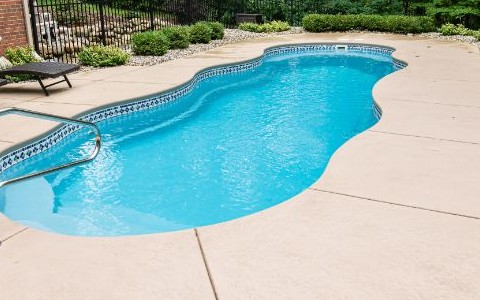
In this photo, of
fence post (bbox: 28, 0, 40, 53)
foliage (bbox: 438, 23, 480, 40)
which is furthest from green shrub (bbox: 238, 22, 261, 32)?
fence post (bbox: 28, 0, 40, 53)

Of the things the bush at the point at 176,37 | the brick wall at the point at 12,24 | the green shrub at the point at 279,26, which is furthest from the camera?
the green shrub at the point at 279,26

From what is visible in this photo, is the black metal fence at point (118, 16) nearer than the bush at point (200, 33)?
Yes

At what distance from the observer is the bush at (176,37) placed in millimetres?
11469

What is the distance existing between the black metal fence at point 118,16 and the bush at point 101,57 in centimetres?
51

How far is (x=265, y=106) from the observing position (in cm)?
774

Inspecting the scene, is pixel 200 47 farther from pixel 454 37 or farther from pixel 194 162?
pixel 454 37

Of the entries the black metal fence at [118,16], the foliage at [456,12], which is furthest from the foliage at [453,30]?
the black metal fence at [118,16]

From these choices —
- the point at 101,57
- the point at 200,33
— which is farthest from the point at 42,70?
the point at 200,33

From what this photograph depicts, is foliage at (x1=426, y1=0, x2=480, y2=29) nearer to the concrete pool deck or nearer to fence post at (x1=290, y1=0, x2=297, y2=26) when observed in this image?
fence post at (x1=290, y1=0, x2=297, y2=26)

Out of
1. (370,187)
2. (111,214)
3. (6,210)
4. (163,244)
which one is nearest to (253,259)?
(163,244)

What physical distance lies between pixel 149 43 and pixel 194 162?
5.86m

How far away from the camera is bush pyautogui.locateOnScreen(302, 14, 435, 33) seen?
14672mm

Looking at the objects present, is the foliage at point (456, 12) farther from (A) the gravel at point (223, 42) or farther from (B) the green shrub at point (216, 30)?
(B) the green shrub at point (216, 30)

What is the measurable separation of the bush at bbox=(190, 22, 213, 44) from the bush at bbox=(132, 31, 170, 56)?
2.05 meters
